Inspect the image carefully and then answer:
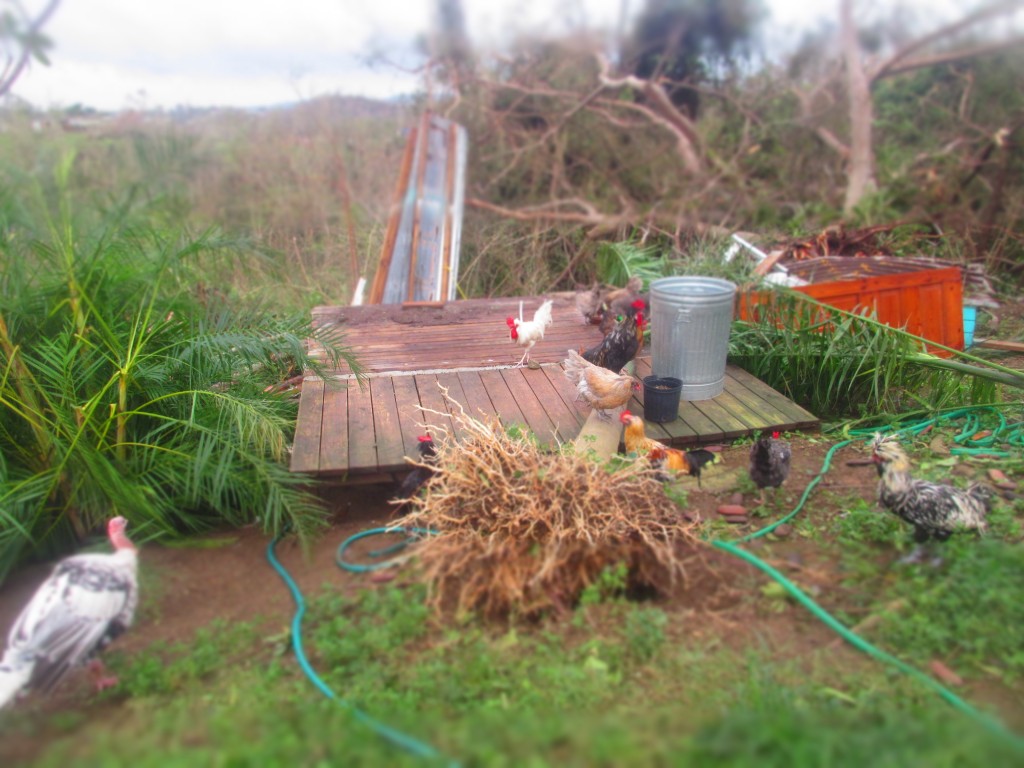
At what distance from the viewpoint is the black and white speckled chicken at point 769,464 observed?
351 centimetres

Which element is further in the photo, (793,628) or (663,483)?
(663,483)

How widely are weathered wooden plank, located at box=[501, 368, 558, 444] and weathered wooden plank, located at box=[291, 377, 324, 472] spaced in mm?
1160

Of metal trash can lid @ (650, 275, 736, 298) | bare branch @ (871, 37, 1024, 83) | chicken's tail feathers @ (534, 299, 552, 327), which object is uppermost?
bare branch @ (871, 37, 1024, 83)

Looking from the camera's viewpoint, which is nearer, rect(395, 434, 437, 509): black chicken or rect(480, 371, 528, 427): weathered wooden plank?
rect(395, 434, 437, 509): black chicken

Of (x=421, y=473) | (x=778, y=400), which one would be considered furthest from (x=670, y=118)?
(x=421, y=473)

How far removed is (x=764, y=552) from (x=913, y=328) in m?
3.55

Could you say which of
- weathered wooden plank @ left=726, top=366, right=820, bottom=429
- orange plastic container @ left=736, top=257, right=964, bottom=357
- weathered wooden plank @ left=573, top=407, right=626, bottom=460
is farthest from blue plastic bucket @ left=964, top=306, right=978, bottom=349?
weathered wooden plank @ left=573, top=407, right=626, bottom=460

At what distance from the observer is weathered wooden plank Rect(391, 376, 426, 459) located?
4000mm

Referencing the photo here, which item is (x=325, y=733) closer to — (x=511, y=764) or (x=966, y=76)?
(x=511, y=764)

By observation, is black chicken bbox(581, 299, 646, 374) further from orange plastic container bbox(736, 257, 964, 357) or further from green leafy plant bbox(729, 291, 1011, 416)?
orange plastic container bbox(736, 257, 964, 357)

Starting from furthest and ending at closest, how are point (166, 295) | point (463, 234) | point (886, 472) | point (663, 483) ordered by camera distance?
point (463, 234) < point (166, 295) < point (663, 483) < point (886, 472)

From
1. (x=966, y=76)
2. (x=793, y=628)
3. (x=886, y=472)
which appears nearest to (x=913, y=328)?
(x=886, y=472)

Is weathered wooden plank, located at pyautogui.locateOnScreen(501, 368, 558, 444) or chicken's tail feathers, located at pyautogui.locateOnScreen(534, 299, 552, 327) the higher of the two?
chicken's tail feathers, located at pyautogui.locateOnScreen(534, 299, 552, 327)

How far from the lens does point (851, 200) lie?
420 inches
